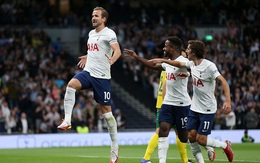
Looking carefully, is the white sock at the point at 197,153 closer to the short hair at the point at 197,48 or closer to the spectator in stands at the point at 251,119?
the short hair at the point at 197,48

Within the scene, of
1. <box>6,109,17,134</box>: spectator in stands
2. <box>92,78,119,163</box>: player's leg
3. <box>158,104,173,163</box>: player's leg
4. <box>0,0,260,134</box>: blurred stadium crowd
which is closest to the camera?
<box>158,104,173,163</box>: player's leg

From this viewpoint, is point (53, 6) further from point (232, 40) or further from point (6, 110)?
point (6, 110)

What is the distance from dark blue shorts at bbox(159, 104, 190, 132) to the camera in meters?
14.8

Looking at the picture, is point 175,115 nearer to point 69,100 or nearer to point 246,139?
point 69,100

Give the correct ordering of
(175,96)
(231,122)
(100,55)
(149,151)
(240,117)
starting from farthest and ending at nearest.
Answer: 1. (240,117)
2. (231,122)
3. (149,151)
4. (100,55)
5. (175,96)

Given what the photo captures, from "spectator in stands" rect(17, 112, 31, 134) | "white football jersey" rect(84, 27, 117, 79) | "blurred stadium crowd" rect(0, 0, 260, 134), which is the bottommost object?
"spectator in stands" rect(17, 112, 31, 134)

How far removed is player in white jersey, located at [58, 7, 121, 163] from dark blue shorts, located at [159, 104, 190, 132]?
103 centimetres

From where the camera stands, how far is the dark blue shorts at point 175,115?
14789 mm

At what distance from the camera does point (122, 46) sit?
38.5 meters

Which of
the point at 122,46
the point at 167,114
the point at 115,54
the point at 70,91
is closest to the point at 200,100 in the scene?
the point at 167,114

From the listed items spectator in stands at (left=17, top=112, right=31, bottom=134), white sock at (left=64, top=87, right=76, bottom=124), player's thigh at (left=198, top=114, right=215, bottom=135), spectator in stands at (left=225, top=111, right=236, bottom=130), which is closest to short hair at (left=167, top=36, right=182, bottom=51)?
player's thigh at (left=198, top=114, right=215, bottom=135)

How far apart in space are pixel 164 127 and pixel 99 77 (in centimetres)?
166

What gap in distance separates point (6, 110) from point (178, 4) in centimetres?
1928

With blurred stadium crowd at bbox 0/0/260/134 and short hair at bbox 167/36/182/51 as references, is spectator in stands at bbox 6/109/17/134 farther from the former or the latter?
short hair at bbox 167/36/182/51
